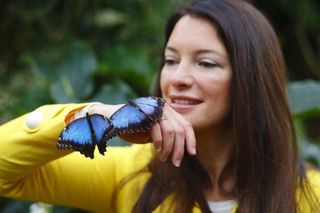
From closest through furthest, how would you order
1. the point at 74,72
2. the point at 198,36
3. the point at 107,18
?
the point at 198,36
the point at 74,72
the point at 107,18

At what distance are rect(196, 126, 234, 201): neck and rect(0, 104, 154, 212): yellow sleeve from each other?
162mm

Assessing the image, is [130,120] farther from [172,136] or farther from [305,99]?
[305,99]

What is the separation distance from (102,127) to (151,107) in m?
0.11

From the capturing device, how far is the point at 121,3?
3.47 meters

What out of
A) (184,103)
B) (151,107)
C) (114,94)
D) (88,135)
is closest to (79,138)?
(88,135)

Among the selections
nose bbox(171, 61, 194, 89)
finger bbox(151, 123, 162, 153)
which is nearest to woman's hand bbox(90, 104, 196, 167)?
finger bbox(151, 123, 162, 153)

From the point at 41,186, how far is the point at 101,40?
73.1 inches

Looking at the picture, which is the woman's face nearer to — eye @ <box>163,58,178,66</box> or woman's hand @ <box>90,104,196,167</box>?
eye @ <box>163,58,178,66</box>

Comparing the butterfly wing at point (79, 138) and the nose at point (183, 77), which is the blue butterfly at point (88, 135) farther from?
the nose at point (183, 77)

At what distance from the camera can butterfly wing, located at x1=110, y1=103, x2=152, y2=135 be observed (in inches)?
54.4

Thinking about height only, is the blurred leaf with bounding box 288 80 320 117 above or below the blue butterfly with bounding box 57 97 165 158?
below

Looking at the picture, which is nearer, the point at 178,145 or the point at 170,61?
the point at 178,145

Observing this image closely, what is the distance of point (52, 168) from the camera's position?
68.2 inches

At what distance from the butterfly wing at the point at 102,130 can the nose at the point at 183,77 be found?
0.31 metres
